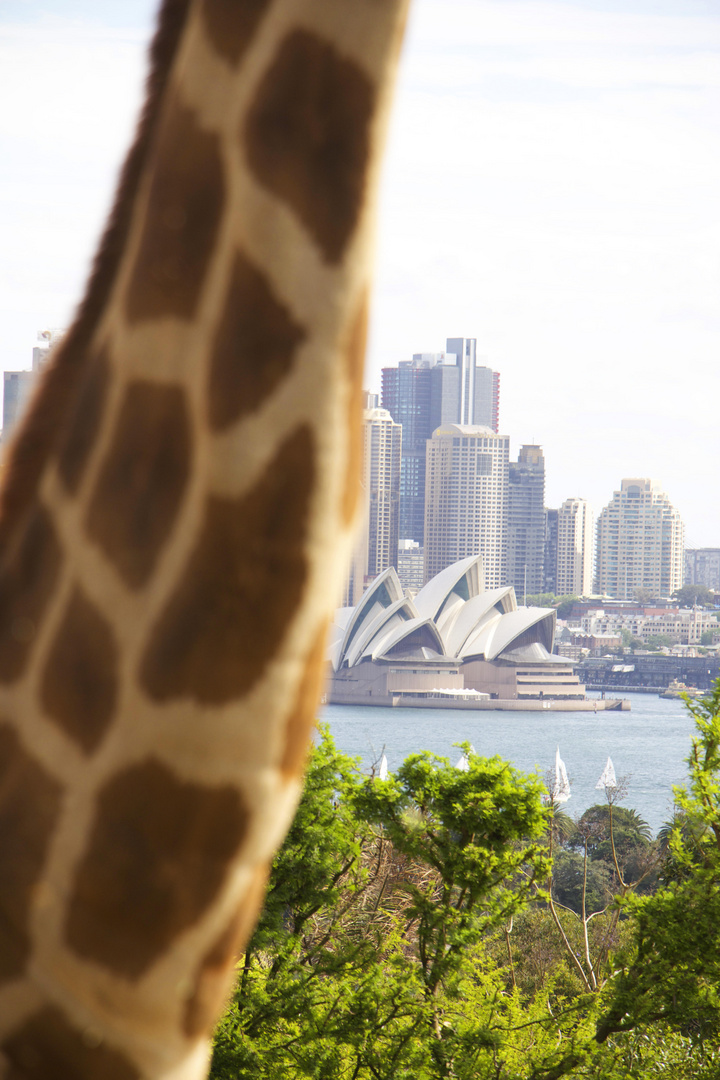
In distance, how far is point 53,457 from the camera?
46 centimetres

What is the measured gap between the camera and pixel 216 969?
43cm

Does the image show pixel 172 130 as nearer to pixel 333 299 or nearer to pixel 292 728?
pixel 333 299

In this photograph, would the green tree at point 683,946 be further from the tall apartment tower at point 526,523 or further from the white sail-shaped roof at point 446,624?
the tall apartment tower at point 526,523

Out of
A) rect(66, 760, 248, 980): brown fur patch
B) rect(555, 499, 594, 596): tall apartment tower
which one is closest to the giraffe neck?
rect(66, 760, 248, 980): brown fur patch

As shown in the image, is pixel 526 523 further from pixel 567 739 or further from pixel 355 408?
pixel 355 408

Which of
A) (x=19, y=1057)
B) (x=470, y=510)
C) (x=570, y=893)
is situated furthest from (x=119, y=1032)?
(x=470, y=510)

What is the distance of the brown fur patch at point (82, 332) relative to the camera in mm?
490

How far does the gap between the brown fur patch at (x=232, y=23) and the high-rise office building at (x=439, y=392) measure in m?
86.3

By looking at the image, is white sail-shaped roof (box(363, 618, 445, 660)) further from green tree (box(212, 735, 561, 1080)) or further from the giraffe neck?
the giraffe neck

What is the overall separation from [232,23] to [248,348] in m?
0.15

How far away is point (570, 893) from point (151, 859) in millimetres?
22099

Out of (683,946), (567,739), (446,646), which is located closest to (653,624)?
(567,739)

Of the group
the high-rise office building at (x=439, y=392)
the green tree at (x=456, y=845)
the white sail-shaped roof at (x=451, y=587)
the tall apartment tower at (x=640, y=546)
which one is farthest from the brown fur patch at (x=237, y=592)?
the tall apartment tower at (x=640, y=546)

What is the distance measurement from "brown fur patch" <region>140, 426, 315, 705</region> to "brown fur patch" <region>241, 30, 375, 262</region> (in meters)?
0.10
